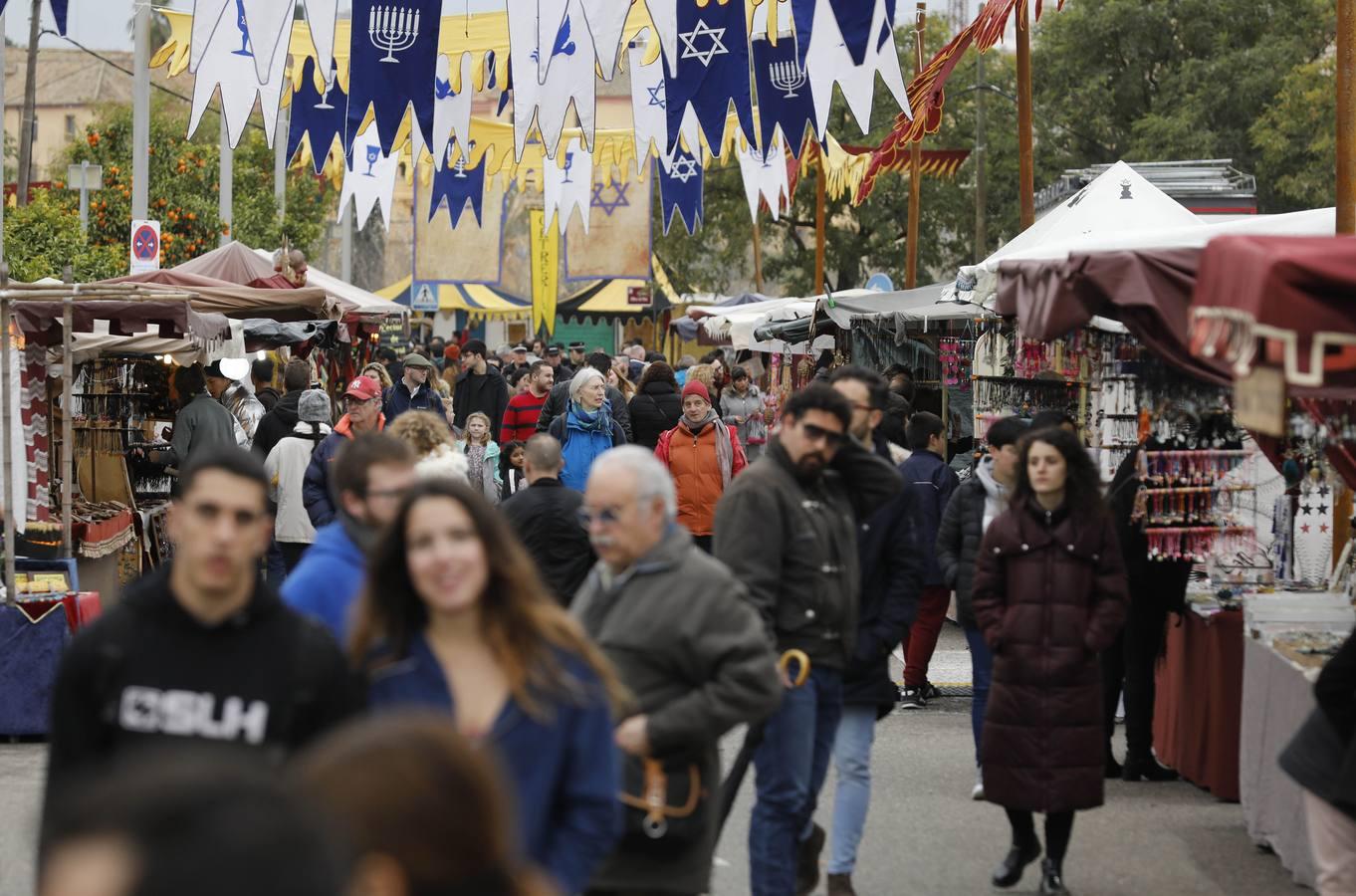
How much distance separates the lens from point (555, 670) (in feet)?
12.3

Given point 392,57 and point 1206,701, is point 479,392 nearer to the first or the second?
point 392,57

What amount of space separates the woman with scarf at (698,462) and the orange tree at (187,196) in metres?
12.6

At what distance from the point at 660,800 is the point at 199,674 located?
144cm

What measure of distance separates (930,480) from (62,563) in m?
4.87

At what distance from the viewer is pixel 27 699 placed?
964cm

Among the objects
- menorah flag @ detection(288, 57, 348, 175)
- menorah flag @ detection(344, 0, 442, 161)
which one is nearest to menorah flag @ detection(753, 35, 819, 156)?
menorah flag @ detection(344, 0, 442, 161)

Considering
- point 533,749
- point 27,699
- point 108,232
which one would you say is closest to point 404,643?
point 533,749

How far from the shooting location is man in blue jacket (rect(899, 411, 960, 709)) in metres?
10.3

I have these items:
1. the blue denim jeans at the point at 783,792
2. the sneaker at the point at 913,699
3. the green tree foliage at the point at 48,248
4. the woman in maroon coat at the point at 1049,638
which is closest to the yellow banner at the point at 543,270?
the green tree foliage at the point at 48,248

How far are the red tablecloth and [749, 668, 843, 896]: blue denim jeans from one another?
3.17 meters

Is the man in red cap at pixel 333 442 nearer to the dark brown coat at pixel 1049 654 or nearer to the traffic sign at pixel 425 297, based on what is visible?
the dark brown coat at pixel 1049 654

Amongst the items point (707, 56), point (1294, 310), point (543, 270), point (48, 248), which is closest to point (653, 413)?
point (707, 56)

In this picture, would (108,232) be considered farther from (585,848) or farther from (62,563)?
(585,848)

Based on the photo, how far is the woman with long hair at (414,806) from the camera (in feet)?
6.72
